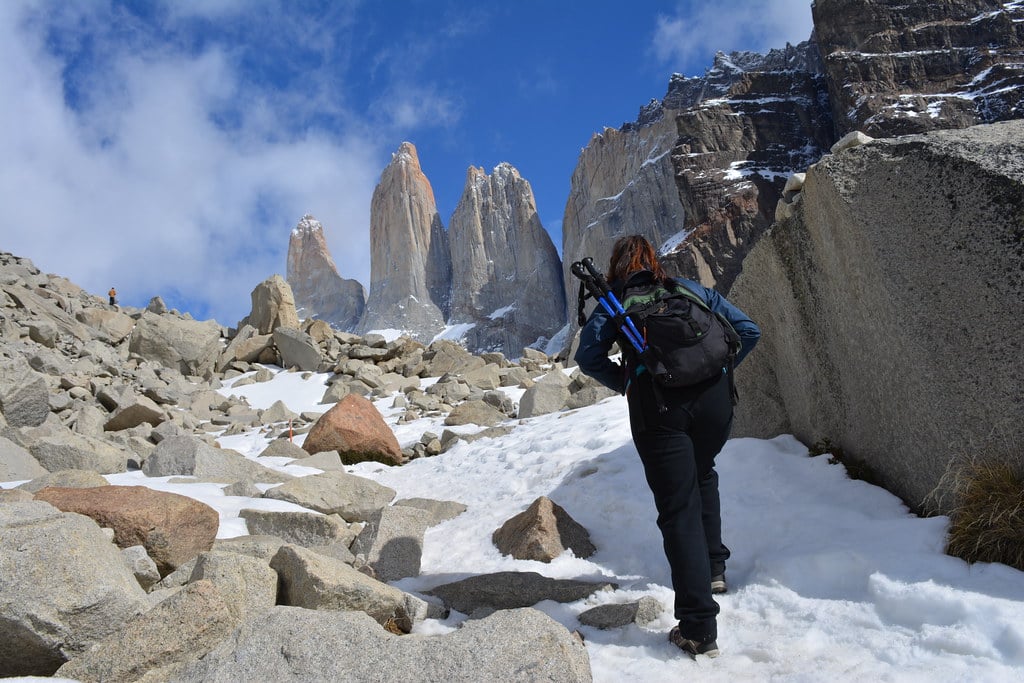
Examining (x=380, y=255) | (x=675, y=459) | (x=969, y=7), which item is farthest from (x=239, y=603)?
(x=380, y=255)

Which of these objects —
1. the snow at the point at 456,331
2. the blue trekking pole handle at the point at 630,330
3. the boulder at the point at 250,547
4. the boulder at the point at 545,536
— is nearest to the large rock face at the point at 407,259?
the snow at the point at 456,331

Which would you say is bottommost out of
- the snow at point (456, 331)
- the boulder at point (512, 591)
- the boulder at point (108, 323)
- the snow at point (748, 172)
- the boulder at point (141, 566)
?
the boulder at point (512, 591)

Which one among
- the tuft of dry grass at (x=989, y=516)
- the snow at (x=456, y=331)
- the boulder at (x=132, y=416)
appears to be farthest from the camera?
the snow at (x=456, y=331)

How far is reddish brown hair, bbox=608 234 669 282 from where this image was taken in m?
3.16

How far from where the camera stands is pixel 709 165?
5809 centimetres

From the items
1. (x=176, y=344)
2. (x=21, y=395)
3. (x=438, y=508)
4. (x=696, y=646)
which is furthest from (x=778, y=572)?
(x=176, y=344)

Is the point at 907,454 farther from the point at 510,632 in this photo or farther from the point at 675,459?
the point at 510,632

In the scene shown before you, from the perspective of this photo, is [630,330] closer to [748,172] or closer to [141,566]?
[141,566]

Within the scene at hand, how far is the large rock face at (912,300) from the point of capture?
288 centimetres

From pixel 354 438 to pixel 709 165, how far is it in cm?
5478

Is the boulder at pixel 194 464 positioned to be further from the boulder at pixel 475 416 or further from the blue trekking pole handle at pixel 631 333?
the boulder at pixel 475 416

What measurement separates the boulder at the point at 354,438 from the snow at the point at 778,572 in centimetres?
350

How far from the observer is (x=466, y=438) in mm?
9805

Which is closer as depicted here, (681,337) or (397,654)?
(397,654)
